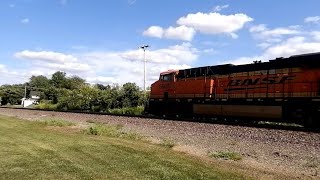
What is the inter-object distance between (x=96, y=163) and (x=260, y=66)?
1486cm

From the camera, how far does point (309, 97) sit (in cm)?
1825

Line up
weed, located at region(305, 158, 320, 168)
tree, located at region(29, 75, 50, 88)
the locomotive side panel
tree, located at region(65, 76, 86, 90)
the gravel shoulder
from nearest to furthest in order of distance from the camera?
the gravel shoulder, weed, located at region(305, 158, 320, 168), the locomotive side panel, tree, located at region(65, 76, 86, 90), tree, located at region(29, 75, 50, 88)

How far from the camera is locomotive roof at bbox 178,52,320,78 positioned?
18578 millimetres

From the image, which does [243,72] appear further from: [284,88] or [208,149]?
[208,149]


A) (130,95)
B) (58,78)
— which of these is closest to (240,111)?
(130,95)

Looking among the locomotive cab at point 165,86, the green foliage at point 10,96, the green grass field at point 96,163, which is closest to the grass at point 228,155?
the green grass field at point 96,163

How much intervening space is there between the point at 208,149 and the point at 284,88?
10.2 meters

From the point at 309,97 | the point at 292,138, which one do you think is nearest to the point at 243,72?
the point at 309,97

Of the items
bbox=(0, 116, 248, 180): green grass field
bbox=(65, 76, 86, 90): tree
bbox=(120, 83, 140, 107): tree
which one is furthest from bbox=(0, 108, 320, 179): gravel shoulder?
bbox=(65, 76, 86, 90): tree

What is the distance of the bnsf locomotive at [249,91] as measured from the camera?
18516 millimetres

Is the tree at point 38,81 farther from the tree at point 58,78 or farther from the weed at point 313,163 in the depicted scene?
the weed at point 313,163

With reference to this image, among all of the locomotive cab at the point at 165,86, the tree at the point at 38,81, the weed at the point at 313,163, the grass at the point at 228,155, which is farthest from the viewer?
the tree at the point at 38,81

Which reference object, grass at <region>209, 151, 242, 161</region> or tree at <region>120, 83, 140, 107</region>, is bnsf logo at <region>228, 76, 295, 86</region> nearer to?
grass at <region>209, 151, 242, 161</region>

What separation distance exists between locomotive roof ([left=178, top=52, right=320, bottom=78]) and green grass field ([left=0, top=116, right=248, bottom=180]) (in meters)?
10.7
